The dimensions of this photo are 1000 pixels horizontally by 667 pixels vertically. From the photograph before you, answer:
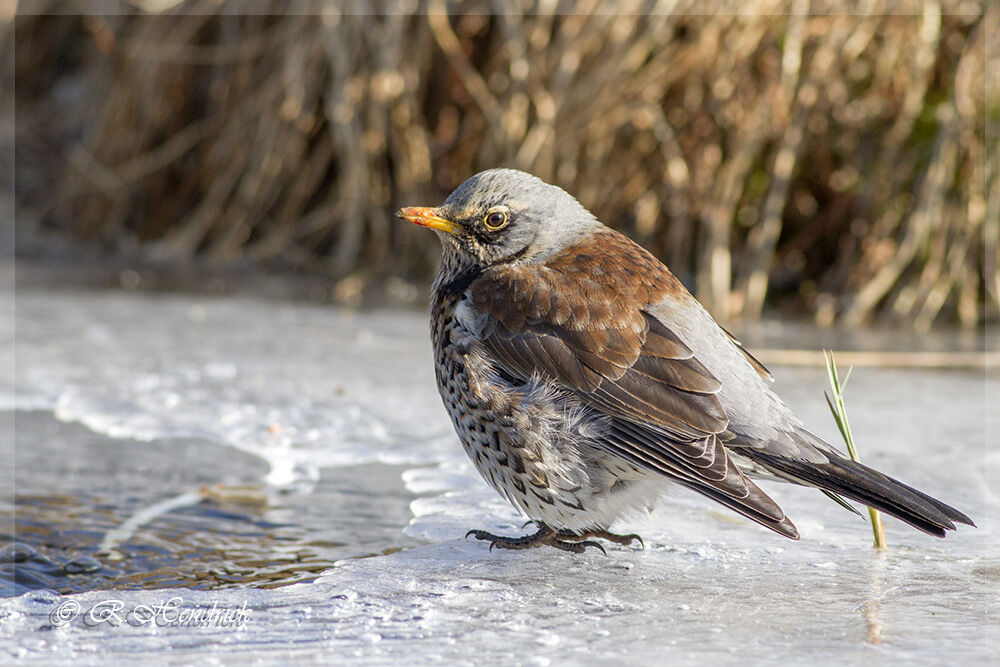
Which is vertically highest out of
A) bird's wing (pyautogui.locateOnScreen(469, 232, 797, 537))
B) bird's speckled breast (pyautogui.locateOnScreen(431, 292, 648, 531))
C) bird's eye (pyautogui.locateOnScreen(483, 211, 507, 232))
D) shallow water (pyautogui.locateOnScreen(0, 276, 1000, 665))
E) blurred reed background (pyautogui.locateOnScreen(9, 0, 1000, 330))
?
blurred reed background (pyautogui.locateOnScreen(9, 0, 1000, 330))

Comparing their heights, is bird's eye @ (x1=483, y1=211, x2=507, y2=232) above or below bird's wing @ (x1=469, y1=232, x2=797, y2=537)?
above

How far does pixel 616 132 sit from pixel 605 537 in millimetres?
3449

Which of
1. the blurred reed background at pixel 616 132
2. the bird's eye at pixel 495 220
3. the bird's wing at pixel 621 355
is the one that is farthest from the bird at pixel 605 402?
the blurred reed background at pixel 616 132

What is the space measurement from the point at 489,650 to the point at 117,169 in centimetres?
586

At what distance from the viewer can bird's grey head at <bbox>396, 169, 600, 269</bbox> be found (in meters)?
3.12

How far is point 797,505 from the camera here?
314cm

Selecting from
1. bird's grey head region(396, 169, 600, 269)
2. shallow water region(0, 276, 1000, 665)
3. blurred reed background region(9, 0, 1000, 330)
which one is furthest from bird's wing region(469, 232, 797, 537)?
blurred reed background region(9, 0, 1000, 330)

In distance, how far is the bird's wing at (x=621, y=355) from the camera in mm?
2533

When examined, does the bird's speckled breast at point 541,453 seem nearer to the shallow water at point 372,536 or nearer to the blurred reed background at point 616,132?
the shallow water at point 372,536

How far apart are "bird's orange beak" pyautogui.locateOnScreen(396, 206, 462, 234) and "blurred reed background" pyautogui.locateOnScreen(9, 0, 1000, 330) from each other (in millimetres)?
2810

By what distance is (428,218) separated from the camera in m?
3.11

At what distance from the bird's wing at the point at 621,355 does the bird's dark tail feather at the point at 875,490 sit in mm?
137

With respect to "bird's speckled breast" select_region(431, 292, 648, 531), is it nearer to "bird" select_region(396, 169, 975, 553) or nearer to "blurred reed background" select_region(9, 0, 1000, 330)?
"bird" select_region(396, 169, 975, 553)

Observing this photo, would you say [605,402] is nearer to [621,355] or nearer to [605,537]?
[621,355]
